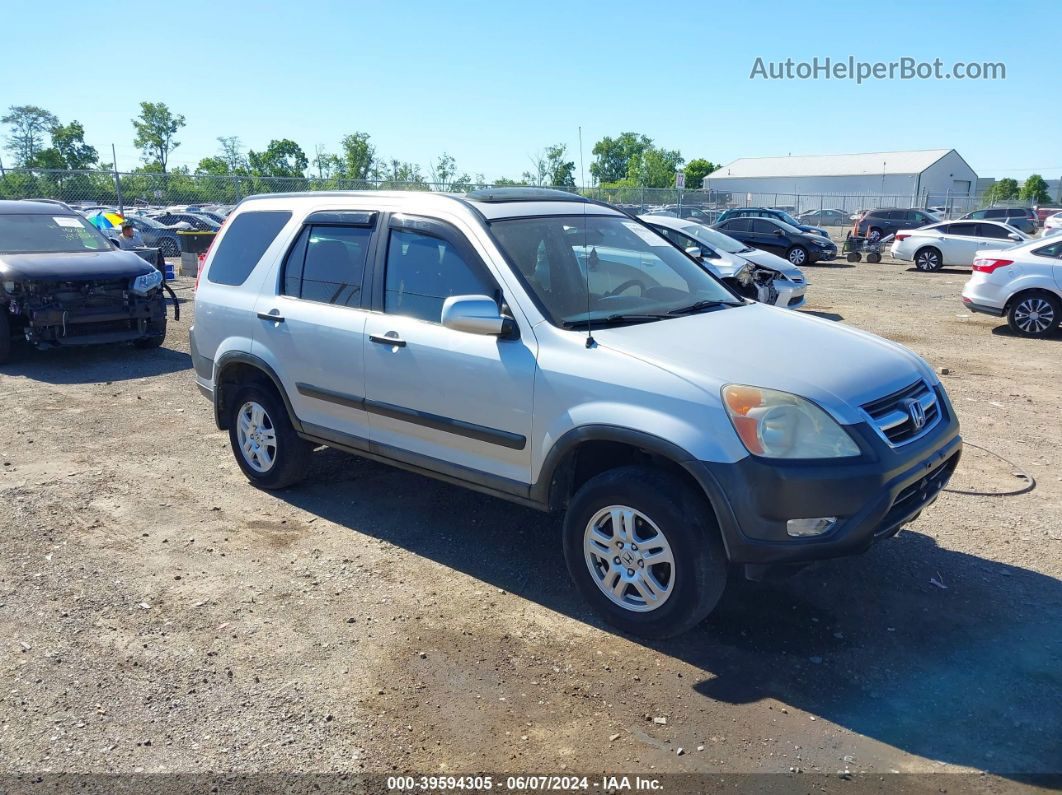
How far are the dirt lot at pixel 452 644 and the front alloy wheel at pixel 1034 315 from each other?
659 cm

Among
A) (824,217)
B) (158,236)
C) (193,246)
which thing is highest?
(824,217)

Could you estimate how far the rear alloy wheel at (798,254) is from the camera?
2458cm

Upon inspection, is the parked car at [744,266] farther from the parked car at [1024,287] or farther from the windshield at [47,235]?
the windshield at [47,235]

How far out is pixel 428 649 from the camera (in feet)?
12.6

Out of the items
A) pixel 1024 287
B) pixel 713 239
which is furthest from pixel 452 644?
pixel 713 239

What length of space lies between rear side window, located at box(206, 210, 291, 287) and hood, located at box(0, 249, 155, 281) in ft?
15.6

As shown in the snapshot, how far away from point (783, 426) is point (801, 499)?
302 millimetres

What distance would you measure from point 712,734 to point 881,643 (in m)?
1.11

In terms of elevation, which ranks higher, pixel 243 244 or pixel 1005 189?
pixel 1005 189

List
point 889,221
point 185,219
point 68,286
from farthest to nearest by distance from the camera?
point 185,219, point 889,221, point 68,286

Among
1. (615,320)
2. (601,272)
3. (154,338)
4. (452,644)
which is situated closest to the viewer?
(452,644)

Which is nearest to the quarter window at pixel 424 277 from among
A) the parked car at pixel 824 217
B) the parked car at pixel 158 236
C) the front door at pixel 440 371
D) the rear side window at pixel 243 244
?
the front door at pixel 440 371

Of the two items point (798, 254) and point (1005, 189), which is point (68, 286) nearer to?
point (798, 254)

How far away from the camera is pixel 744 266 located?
12.4m
